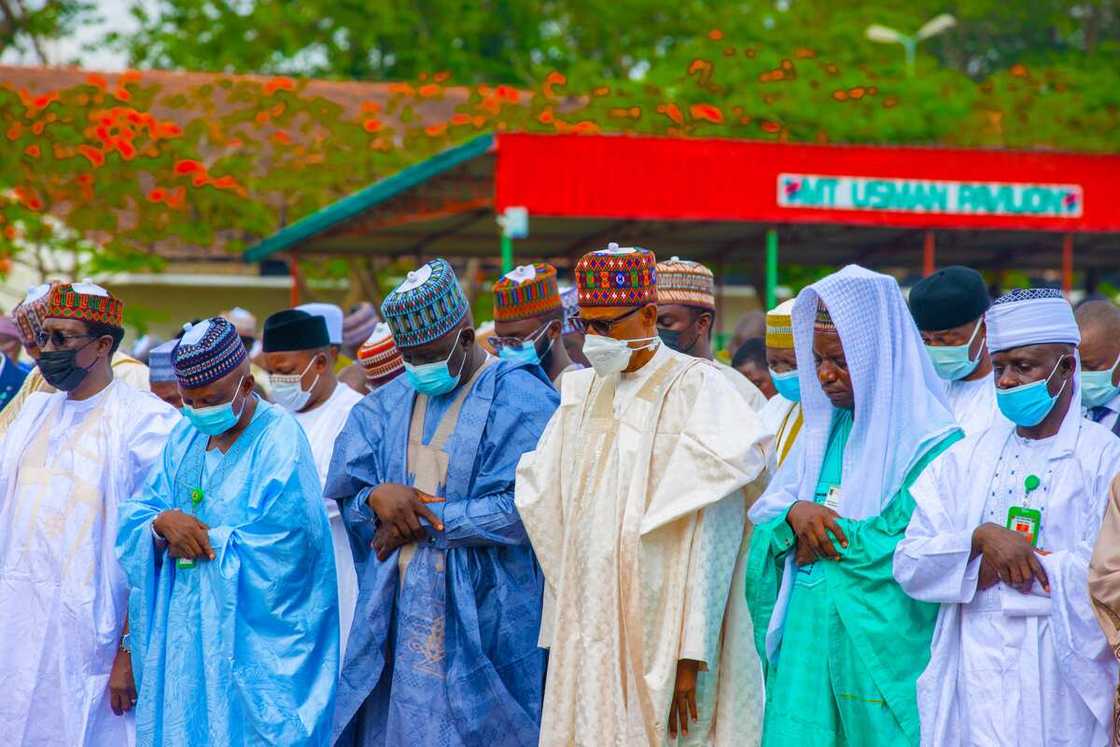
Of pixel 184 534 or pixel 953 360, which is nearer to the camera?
pixel 953 360

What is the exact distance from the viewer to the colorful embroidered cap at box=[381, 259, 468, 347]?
5855 mm

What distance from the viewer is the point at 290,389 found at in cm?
750

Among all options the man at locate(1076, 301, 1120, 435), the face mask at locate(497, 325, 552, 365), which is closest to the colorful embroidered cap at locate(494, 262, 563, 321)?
the face mask at locate(497, 325, 552, 365)

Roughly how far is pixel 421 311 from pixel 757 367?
2.57m

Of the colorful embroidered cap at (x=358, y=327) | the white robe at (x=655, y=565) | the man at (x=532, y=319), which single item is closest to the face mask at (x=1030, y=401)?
the white robe at (x=655, y=565)

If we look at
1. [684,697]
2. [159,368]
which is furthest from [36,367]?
[684,697]

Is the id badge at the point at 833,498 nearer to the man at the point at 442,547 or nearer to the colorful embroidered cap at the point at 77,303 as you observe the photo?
the man at the point at 442,547

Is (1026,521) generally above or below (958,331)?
below

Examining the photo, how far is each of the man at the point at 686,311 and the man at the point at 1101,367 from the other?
1.44m

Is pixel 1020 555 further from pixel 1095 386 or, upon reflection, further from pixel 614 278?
pixel 614 278

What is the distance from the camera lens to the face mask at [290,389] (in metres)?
7.50

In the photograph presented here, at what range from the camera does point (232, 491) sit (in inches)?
242

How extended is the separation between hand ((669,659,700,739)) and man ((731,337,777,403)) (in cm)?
288

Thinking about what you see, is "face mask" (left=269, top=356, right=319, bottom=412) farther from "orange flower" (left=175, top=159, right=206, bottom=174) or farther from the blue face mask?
"orange flower" (left=175, top=159, right=206, bottom=174)
